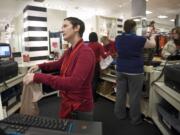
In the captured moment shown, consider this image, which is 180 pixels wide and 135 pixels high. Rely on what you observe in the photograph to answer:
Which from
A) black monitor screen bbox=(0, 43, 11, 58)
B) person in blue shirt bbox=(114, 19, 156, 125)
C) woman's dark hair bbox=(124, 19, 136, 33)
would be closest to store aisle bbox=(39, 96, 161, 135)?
person in blue shirt bbox=(114, 19, 156, 125)

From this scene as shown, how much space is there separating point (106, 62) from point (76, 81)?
301 cm

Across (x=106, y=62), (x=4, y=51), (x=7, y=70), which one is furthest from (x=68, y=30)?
(x=106, y=62)

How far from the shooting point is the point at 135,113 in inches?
134

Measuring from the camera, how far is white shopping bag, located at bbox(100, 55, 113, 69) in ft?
14.2

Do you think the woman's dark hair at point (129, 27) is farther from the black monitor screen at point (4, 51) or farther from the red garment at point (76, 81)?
the black monitor screen at point (4, 51)

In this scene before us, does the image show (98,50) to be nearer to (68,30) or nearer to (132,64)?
(132,64)

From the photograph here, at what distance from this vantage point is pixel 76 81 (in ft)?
4.58

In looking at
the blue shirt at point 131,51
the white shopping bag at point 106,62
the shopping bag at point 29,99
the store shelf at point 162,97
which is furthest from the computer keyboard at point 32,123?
the white shopping bag at point 106,62

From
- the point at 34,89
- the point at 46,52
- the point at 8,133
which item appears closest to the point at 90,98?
the point at 34,89

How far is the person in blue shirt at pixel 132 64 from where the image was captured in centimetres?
318

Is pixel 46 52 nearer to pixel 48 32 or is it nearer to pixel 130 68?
pixel 48 32

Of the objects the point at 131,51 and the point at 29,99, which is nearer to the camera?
the point at 29,99

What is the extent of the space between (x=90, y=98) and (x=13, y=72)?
2000 millimetres

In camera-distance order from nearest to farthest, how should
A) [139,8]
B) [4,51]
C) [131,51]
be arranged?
[131,51] < [4,51] < [139,8]
